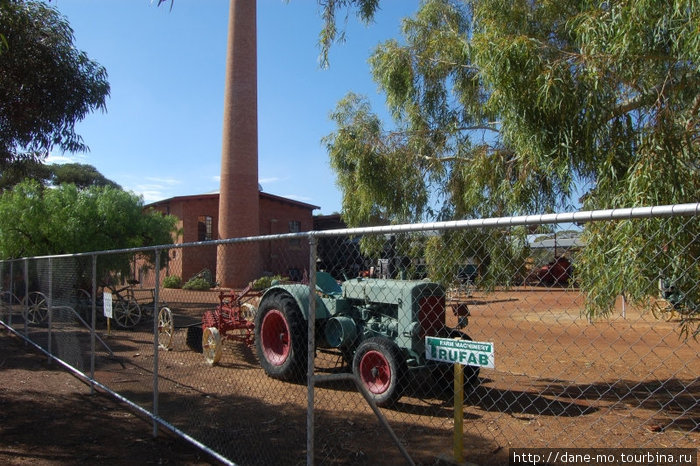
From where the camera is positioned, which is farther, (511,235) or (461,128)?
(461,128)

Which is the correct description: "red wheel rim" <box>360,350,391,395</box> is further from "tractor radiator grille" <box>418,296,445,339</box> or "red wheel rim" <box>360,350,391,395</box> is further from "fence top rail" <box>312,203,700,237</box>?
"fence top rail" <box>312,203,700,237</box>

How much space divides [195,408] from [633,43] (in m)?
6.30

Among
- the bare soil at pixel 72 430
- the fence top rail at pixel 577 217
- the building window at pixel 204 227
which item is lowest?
the bare soil at pixel 72 430

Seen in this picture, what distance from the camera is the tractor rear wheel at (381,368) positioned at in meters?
6.06

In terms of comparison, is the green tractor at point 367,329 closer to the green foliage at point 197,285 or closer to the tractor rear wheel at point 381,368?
the tractor rear wheel at point 381,368

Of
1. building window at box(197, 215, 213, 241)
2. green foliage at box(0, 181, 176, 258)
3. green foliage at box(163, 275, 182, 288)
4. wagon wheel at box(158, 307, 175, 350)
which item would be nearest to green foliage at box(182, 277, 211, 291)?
green foliage at box(163, 275, 182, 288)

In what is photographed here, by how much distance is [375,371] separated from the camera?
6.37 meters

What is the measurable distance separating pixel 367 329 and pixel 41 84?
21.4 ft

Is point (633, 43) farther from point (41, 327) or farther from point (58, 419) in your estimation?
point (41, 327)

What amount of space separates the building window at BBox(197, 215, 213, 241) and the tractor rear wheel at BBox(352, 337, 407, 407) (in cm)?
2616

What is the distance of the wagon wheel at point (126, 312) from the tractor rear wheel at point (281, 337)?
20.7 feet

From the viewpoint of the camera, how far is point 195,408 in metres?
6.28

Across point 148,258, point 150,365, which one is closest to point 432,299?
point 150,365

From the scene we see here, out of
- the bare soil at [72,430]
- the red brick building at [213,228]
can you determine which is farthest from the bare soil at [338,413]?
the red brick building at [213,228]
